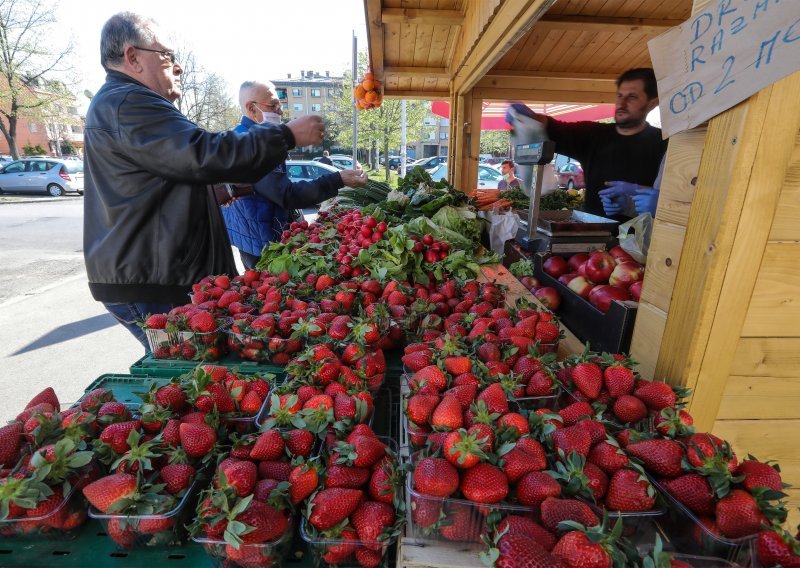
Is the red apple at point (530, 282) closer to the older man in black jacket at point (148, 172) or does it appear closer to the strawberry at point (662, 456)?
the strawberry at point (662, 456)

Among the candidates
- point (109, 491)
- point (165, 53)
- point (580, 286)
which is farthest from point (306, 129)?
point (109, 491)

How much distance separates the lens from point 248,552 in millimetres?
935

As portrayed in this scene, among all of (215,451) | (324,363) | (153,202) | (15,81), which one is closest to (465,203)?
(153,202)

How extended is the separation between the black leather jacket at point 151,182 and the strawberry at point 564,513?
204 cm

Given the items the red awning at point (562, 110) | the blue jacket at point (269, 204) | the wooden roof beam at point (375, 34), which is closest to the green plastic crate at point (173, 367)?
the blue jacket at point (269, 204)

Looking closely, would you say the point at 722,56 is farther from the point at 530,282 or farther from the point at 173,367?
the point at 173,367

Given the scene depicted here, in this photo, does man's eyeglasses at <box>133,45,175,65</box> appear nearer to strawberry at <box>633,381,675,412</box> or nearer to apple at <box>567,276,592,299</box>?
apple at <box>567,276,592,299</box>

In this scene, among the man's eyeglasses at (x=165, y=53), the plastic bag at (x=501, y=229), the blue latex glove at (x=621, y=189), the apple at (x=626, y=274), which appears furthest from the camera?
the plastic bag at (x=501, y=229)

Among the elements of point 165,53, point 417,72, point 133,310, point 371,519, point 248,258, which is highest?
point 417,72

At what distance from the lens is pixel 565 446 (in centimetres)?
104

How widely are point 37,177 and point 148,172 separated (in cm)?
2091

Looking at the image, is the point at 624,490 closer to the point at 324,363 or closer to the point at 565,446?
the point at 565,446

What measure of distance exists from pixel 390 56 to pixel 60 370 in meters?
5.35

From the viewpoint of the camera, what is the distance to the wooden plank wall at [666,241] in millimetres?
1229
